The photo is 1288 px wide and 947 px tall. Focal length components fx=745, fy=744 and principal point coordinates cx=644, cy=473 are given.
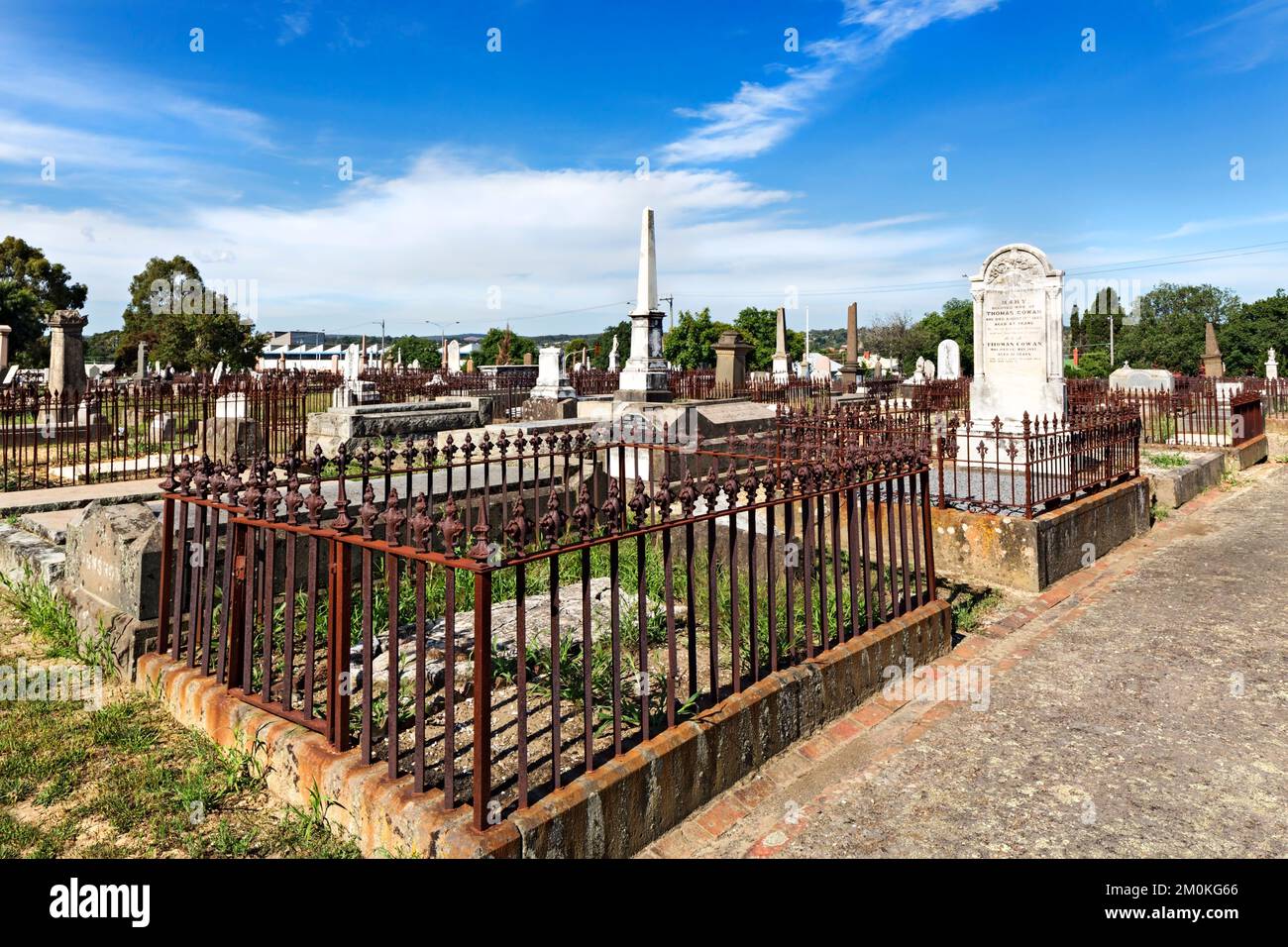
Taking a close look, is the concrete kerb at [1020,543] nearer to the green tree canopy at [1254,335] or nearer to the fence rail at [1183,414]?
the fence rail at [1183,414]

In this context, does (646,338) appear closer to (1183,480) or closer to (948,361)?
(1183,480)

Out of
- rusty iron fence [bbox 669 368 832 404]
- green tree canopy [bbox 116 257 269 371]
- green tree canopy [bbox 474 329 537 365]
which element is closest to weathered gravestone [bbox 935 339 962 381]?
rusty iron fence [bbox 669 368 832 404]

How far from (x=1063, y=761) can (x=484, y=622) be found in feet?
9.51

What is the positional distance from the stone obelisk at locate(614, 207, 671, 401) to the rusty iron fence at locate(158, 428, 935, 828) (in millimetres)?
10820

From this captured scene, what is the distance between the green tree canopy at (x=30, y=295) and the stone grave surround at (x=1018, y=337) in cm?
4332

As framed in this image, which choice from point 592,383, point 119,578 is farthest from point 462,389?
point 119,578

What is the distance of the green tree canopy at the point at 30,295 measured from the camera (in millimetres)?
37219

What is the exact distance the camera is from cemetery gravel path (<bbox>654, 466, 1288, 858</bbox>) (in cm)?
294

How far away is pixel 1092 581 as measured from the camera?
6.86 meters

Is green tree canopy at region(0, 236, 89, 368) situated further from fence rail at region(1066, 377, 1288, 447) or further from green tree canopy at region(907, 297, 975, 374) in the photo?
green tree canopy at region(907, 297, 975, 374)

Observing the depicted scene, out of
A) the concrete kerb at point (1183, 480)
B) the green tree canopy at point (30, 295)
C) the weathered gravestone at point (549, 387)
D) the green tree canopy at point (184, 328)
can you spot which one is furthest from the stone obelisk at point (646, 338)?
the green tree canopy at point (30, 295)
